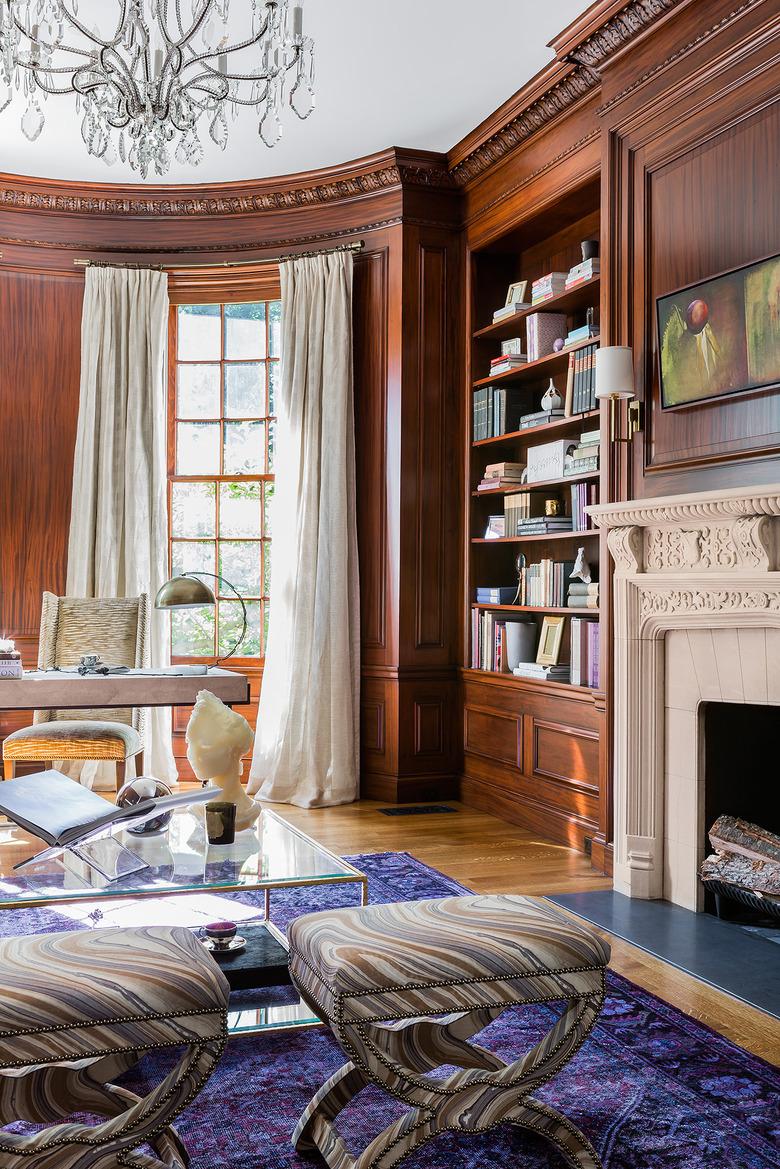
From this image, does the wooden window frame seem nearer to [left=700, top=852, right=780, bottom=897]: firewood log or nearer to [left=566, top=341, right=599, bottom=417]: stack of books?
[left=566, top=341, right=599, bottom=417]: stack of books

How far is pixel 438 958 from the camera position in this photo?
185cm

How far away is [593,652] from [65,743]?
2.32m

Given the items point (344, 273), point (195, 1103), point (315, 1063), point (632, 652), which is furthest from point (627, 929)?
point (344, 273)

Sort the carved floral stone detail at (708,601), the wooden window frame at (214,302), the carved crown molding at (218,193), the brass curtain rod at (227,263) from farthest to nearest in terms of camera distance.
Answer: the wooden window frame at (214,302)
the brass curtain rod at (227,263)
the carved crown molding at (218,193)
the carved floral stone detail at (708,601)

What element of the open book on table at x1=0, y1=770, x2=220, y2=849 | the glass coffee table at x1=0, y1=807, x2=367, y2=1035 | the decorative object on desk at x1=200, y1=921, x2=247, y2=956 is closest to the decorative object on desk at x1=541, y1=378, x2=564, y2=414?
the glass coffee table at x1=0, y1=807, x2=367, y2=1035

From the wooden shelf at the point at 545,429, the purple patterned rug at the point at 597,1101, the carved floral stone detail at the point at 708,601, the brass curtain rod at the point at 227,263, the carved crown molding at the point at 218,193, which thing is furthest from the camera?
the brass curtain rod at the point at 227,263

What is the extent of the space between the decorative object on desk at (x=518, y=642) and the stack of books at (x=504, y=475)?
688 millimetres

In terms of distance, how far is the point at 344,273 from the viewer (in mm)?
5684

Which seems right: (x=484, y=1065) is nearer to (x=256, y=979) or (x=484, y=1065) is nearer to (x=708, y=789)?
(x=256, y=979)

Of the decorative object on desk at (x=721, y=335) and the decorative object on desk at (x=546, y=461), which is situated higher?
the decorative object on desk at (x=721, y=335)

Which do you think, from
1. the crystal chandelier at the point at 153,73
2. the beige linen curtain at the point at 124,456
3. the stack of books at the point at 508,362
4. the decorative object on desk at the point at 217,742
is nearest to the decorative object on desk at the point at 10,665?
the beige linen curtain at the point at 124,456

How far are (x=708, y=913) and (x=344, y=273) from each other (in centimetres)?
371

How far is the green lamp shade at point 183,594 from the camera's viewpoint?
464 cm

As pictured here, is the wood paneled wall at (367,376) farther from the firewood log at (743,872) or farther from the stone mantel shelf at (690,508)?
the firewood log at (743,872)
